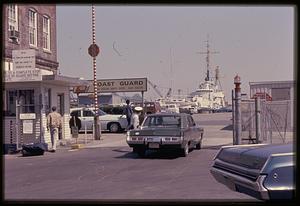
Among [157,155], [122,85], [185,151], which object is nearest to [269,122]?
[185,151]

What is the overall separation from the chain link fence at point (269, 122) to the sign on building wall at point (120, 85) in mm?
12746

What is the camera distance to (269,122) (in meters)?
16.3

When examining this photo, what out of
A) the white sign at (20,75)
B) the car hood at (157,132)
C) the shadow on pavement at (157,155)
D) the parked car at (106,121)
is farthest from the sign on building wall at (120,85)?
the car hood at (157,132)

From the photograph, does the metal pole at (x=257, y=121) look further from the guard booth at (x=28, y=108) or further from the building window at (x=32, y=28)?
the building window at (x=32, y=28)

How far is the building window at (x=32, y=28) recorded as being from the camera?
2148 centimetres

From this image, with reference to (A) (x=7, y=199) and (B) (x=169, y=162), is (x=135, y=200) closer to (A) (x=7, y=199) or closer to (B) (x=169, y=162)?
(A) (x=7, y=199)

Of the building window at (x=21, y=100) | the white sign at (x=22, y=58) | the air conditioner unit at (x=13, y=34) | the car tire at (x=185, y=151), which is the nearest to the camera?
the car tire at (x=185, y=151)

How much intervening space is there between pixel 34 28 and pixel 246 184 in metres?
18.1

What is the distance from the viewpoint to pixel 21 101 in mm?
18078

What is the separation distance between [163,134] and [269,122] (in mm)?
4516

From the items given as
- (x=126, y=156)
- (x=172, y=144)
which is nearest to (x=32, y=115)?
(x=126, y=156)

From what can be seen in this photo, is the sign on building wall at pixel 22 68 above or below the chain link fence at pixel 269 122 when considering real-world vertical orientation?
above

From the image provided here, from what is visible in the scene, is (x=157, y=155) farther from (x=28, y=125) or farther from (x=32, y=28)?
(x=32, y=28)

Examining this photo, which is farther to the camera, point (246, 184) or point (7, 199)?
point (7, 199)
